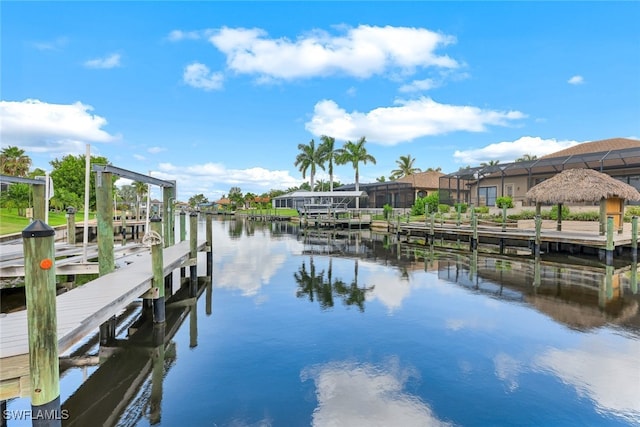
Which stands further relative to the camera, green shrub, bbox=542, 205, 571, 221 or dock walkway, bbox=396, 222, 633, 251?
green shrub, bbox=542, 205, 571, 221

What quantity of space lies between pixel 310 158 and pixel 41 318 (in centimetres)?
5587

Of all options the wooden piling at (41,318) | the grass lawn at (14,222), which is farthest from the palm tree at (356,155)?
the wooden piling at (41,318)

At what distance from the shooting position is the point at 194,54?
92.5ft

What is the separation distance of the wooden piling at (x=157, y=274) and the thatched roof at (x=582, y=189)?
20581 millimetres

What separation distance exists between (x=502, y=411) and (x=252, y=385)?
367 centimetres

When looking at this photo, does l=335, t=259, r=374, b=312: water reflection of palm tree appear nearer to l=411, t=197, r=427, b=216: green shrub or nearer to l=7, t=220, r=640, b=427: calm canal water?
l=7, t=220, r=640, b=427: calm canal water

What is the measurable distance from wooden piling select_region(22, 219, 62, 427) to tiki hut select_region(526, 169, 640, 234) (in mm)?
22614

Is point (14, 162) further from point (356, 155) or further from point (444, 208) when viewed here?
point (444, 208)

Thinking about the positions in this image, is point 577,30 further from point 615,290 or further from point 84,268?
point 84,268

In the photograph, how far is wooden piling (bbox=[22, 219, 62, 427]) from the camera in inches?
137

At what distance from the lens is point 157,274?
788 centimetres

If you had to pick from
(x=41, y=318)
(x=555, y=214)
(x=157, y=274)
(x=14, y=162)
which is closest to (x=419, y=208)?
(x=555, y=214)

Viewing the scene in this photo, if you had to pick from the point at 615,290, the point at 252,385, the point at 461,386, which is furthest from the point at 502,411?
the point at 615,290

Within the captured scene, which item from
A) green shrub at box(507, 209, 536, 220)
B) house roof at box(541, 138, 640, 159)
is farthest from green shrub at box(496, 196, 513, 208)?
house roof at box(541, 138, 640, 159)
